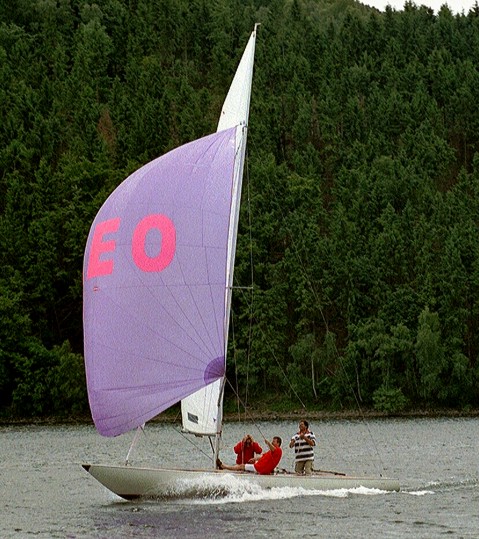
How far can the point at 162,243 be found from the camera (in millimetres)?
31328

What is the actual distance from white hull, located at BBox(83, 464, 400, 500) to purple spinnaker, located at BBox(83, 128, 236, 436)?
135 cm

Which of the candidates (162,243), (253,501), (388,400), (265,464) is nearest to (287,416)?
(388,400)

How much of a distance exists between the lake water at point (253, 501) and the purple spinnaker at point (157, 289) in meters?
2.71

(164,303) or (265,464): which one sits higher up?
(164,303)

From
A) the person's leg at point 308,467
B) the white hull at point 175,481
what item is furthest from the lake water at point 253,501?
the person's leg at point 308,467

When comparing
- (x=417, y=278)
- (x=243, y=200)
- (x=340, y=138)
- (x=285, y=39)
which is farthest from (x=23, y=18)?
(x=417, y=278)

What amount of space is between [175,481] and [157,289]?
4629 millimetres

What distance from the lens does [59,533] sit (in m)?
28.6

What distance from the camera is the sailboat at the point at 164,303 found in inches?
1205

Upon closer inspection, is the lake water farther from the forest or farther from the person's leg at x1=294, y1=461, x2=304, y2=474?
the forest

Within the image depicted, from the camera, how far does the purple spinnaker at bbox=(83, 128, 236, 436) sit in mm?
30578

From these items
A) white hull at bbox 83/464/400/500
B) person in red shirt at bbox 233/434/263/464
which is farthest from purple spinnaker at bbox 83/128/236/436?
person in red shirt at bbox 233/434/263/464

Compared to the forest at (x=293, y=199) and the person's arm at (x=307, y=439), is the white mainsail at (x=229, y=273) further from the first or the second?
the forest at (x=293, y=199)

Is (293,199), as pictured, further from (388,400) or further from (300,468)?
(300,468)
